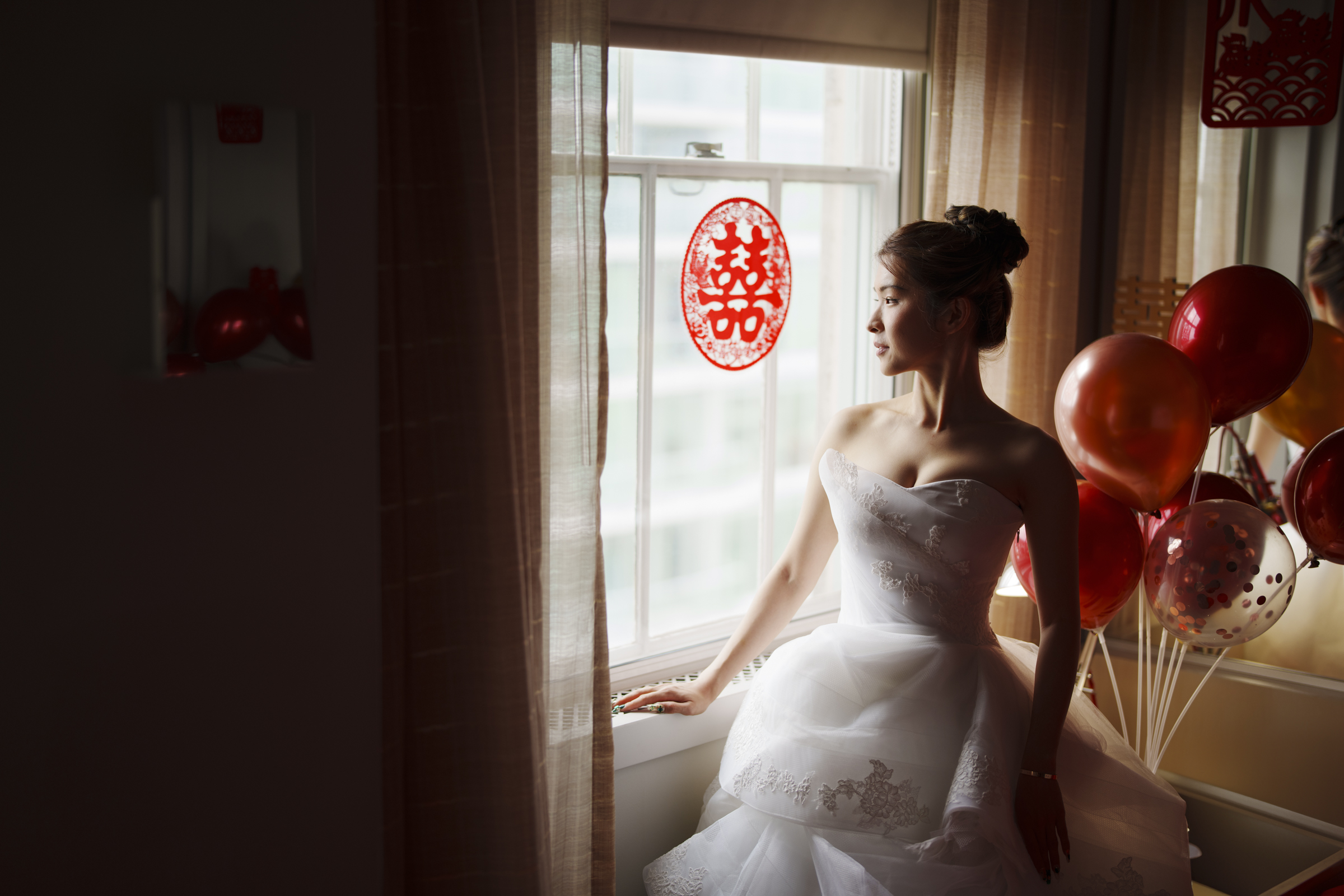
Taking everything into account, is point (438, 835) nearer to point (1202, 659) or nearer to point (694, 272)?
point (694, 272)

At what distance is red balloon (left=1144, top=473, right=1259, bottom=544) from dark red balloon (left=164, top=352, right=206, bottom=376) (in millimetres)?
1755

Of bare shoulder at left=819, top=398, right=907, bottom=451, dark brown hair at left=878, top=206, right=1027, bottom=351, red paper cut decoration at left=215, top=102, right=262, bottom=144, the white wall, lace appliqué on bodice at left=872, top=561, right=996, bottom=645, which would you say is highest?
red paper cut decoration at left=215, top=102, right=262, bottom=144

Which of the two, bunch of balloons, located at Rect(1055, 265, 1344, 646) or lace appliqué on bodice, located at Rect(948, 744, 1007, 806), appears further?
bunch of balloons, located at Rect(1055, 265, 1344, 646)

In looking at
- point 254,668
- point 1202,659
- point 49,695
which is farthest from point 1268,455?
point 49,695

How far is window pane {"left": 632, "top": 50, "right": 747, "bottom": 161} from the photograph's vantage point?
1.91 m

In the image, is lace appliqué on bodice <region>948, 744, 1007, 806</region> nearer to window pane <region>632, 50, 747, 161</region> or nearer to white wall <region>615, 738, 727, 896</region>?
white wall <region>615, 738, 727, 896</region>

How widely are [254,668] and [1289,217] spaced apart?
3292 millimetres

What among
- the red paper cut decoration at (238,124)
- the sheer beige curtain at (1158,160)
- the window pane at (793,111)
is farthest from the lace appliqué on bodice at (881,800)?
the sheer beige curtain at (1158,160)

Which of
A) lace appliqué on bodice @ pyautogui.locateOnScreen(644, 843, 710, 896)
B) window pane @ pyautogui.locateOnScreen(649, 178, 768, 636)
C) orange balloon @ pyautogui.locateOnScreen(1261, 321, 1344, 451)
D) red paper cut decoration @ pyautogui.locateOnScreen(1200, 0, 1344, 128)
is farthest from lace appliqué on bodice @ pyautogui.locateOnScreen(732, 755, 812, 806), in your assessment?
red paper cut decoration @ pyautogui.locateOnScreen(1200, 0, 1344, 128)

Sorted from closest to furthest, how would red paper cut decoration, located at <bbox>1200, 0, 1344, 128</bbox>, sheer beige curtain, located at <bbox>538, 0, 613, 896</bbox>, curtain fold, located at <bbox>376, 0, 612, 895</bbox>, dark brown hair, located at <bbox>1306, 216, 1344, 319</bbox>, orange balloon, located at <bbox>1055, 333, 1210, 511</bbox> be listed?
curtain fold, located at <bbox>376, 0, 612, 895</bbox>, sheer beige curtain, located at <bbox>538, 0, 613, 896</bbox>, orange balloon, located at <bbox>1055, 333, 1210, 511</bbox>, red paper cut decoration, located at <bbox>1200, 0, 1344, 128</bbox>, dark brown hair, located at <bbox>1306, 216, 1344, 319</bbox>

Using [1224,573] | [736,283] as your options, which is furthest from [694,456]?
[1224,573]

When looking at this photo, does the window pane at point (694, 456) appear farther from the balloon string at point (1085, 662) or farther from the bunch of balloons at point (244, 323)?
the bunch of balloons at point (244, 323)

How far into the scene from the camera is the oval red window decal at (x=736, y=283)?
1.98m

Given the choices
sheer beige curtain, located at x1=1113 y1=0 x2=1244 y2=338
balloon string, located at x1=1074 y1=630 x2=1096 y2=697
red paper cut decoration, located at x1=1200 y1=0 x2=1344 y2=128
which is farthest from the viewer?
sheer beige curtain, located at x1=1113 y1=0 x2=1244 y2=338
